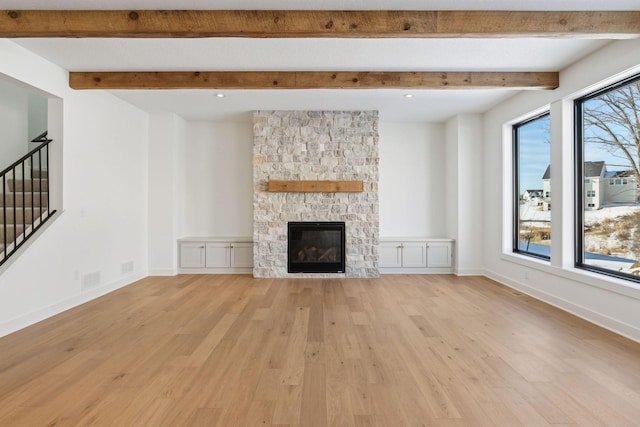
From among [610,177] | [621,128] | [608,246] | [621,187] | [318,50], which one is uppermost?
[318,50]

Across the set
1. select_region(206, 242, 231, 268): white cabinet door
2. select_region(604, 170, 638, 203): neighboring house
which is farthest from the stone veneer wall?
select_region(604, 170, 638, 203): neighboring house

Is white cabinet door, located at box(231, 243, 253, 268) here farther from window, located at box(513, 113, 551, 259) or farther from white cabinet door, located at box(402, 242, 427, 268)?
window, located at box(513, 113, 551, 259)

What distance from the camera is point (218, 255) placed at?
6055mm

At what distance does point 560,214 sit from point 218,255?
5269 millimetres

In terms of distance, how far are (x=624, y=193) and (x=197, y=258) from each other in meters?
6.09

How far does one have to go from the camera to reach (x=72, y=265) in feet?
13.5

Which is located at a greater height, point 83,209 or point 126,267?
point 83,209

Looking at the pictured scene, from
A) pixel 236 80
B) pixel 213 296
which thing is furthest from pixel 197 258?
pixel 236 80

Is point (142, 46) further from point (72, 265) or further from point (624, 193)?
point (624, 193)

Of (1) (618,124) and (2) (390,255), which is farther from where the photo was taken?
(2) (390,255)

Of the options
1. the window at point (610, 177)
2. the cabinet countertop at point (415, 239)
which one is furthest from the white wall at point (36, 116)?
the window at point (610, 177)

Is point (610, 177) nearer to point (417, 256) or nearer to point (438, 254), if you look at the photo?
point (438, 254)

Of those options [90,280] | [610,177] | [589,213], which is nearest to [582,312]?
[589,213]

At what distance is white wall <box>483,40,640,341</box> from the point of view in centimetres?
323
